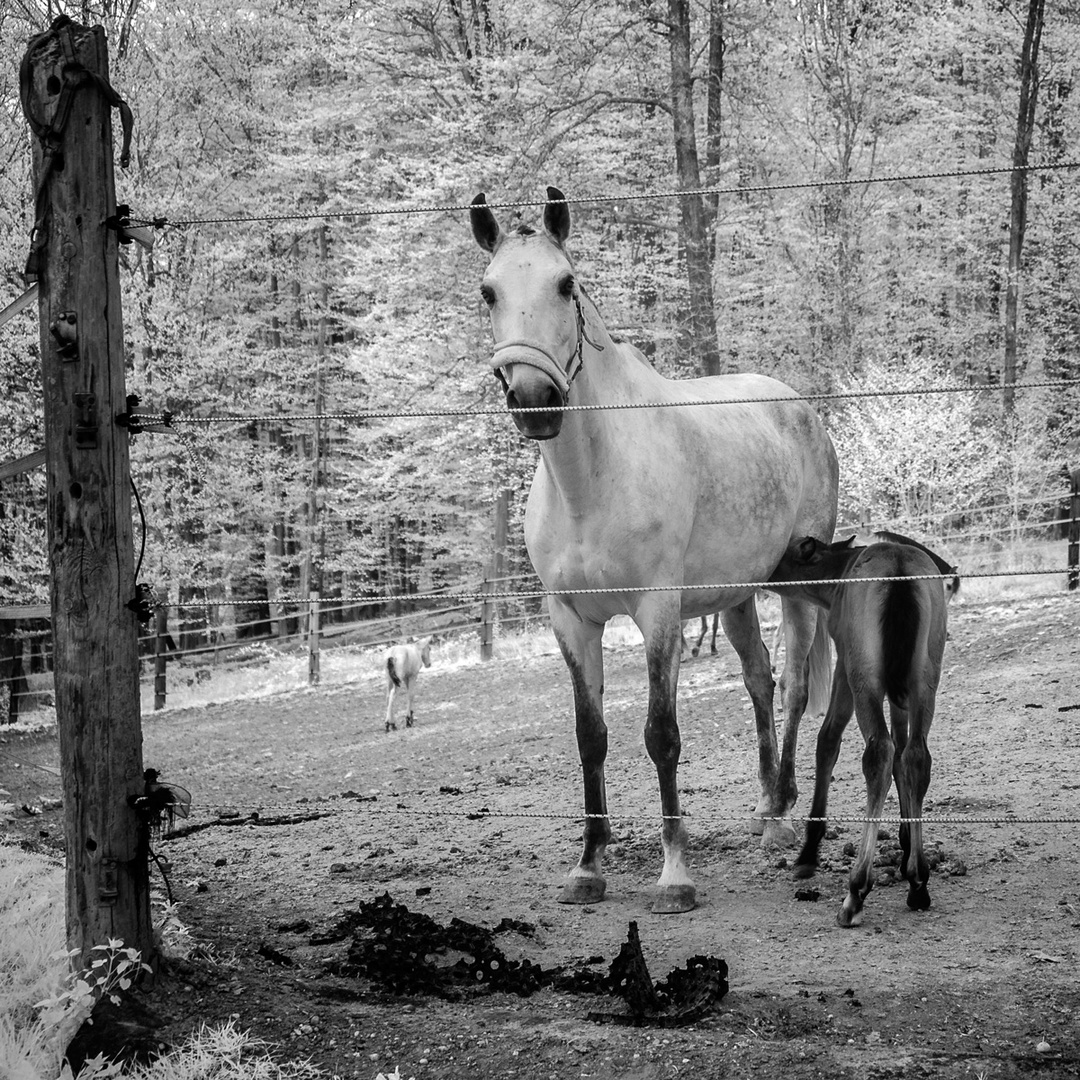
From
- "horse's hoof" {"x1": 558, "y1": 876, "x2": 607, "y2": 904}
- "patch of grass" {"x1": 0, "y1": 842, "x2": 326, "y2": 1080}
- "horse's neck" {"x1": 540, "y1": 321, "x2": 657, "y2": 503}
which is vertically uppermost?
"horse's neck" {"x1": 540, "y1": 321, "x2": 657, "y2": 503}

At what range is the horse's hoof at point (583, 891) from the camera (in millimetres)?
4961

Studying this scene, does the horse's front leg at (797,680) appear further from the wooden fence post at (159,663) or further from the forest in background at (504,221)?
the wooden fence post at (159,663)

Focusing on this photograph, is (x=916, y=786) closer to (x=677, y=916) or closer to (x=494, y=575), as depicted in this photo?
(x=677, y=916)

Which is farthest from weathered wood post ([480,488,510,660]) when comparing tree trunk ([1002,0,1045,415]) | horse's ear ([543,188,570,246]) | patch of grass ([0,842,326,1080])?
patch of grass ([0,842,326,1080])

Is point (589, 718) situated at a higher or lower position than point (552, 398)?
lower

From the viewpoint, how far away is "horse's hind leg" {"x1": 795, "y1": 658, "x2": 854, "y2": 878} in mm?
4871

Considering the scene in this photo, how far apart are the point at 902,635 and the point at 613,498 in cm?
132

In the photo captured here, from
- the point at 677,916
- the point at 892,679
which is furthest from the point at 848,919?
the point at 892,679

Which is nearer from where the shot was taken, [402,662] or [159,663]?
[402,662]

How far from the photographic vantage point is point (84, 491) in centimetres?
371

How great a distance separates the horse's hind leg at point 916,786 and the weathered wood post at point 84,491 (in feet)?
9.51

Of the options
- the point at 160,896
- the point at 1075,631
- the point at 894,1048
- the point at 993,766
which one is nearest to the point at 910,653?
the point at 894,1048

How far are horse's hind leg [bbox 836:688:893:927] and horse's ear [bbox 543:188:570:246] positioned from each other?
2.27m

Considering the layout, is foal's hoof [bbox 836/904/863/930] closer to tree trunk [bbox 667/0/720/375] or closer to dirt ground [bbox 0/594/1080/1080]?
dirt ground [bbox 0/594/1080/1080]
